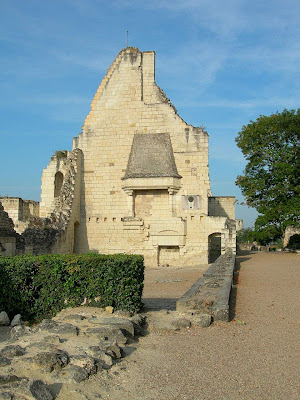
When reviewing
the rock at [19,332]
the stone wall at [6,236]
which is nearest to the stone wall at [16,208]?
the stone wall at [6,236]

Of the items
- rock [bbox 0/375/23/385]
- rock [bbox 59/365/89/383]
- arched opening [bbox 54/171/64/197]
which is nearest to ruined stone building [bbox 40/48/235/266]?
arched opening [bbox 54/171/64/197]

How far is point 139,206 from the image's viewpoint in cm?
2027

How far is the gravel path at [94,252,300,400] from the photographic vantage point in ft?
13.7

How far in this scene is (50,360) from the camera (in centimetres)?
442

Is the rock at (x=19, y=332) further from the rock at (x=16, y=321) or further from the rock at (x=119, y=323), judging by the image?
the rock at (x=16, y=321)

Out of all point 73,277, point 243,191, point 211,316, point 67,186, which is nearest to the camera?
point 211,316

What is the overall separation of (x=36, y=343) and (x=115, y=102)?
1706cm

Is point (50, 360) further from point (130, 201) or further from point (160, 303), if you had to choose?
point (130, 201)

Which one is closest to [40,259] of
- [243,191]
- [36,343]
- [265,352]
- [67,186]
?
[36,343]

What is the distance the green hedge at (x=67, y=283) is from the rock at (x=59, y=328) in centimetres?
133

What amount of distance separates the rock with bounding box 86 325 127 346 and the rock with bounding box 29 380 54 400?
1.56 meters

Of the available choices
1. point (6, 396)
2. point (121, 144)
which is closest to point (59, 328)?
point (6, 396)

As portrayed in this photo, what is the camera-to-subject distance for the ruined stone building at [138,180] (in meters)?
19.7

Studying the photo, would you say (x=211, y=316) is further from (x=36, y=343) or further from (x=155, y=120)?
(x=155, y=120)
